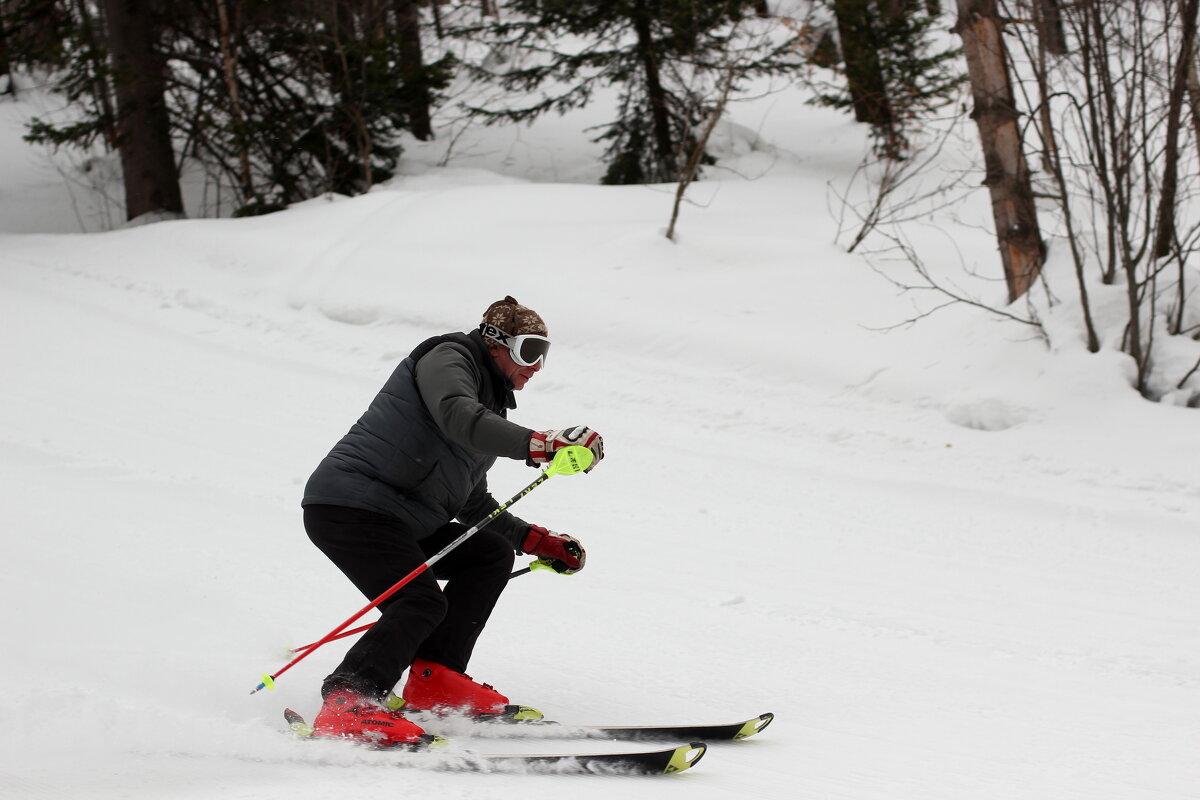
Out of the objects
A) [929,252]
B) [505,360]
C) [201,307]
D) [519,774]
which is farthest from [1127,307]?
[201,307]

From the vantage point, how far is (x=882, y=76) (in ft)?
47.7

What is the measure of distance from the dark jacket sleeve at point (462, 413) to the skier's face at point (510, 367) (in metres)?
0.19

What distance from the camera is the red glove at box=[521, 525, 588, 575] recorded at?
13.0 feet

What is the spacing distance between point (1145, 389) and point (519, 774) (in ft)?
21.6

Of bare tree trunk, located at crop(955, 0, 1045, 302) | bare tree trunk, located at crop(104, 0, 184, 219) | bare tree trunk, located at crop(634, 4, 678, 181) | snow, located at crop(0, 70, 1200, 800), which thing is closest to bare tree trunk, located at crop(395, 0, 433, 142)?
snow, located at crop(0, 70, 1200, 800)

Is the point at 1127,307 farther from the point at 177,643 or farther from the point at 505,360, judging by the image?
the point at 177,643

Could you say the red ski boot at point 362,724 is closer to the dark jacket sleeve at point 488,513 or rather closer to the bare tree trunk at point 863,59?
the dark jacket sleeve at point 488,513

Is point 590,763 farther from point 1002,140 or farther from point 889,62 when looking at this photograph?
point 889,62

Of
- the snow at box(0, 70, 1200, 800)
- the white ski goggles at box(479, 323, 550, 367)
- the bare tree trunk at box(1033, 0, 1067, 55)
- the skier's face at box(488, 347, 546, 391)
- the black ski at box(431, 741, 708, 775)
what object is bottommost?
the snow at box(0, 70, 1200, 800)

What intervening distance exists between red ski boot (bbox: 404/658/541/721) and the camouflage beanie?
1.17 metres

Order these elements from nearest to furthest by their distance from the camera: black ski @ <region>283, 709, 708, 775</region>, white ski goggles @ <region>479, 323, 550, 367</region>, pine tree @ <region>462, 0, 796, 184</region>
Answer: black ski @ <region>283, 709, 708, 775</region>
white ski goggles @ <region>479, 323, 550, 367</region>
pine tree @ <region>462, 0, 796, 184</region>

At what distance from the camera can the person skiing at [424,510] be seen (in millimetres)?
3148

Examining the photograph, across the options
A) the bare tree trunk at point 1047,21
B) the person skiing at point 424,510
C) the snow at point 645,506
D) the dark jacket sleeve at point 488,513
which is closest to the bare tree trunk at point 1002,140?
the bare tree trunk at point 1047,21

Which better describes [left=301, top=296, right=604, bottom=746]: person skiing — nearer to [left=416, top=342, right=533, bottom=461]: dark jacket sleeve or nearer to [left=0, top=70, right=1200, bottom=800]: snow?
[left=416, top=342, right=533, bottom=461]: dark jacket sleeve
